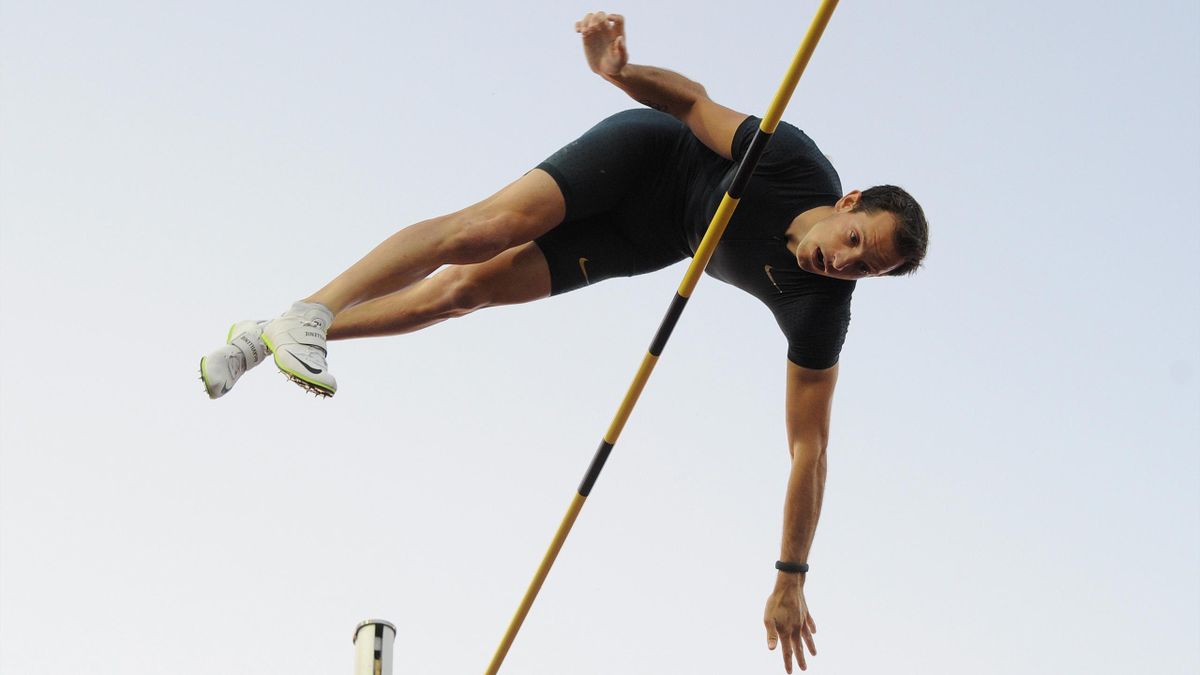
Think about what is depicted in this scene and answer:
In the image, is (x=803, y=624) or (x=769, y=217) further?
(x=803, y=624)

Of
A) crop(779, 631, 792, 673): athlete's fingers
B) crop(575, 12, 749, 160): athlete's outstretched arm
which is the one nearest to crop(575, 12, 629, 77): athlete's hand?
crop(575, 12, 749, 160): athlete's outstretched arm

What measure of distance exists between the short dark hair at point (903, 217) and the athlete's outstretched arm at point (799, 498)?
57 centimetres

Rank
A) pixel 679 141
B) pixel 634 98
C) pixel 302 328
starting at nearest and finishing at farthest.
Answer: pixel 302 328 → pixel 634 98 → pixel 679 141

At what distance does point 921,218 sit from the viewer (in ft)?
17.1

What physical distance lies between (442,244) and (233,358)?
735mm

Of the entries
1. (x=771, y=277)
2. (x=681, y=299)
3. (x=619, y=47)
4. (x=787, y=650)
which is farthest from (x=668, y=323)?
(x=787, y=650)

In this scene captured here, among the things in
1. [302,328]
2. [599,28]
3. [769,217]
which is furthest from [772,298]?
[302,328]

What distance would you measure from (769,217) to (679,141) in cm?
46

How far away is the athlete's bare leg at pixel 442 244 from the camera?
4.78m

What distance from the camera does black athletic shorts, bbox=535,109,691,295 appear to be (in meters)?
5.19

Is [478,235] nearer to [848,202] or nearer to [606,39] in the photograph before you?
[606,39]

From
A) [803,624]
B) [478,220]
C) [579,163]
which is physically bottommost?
[803,624]

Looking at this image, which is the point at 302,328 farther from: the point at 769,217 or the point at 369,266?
A: the point at 769,217

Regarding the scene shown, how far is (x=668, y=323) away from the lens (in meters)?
4.91
